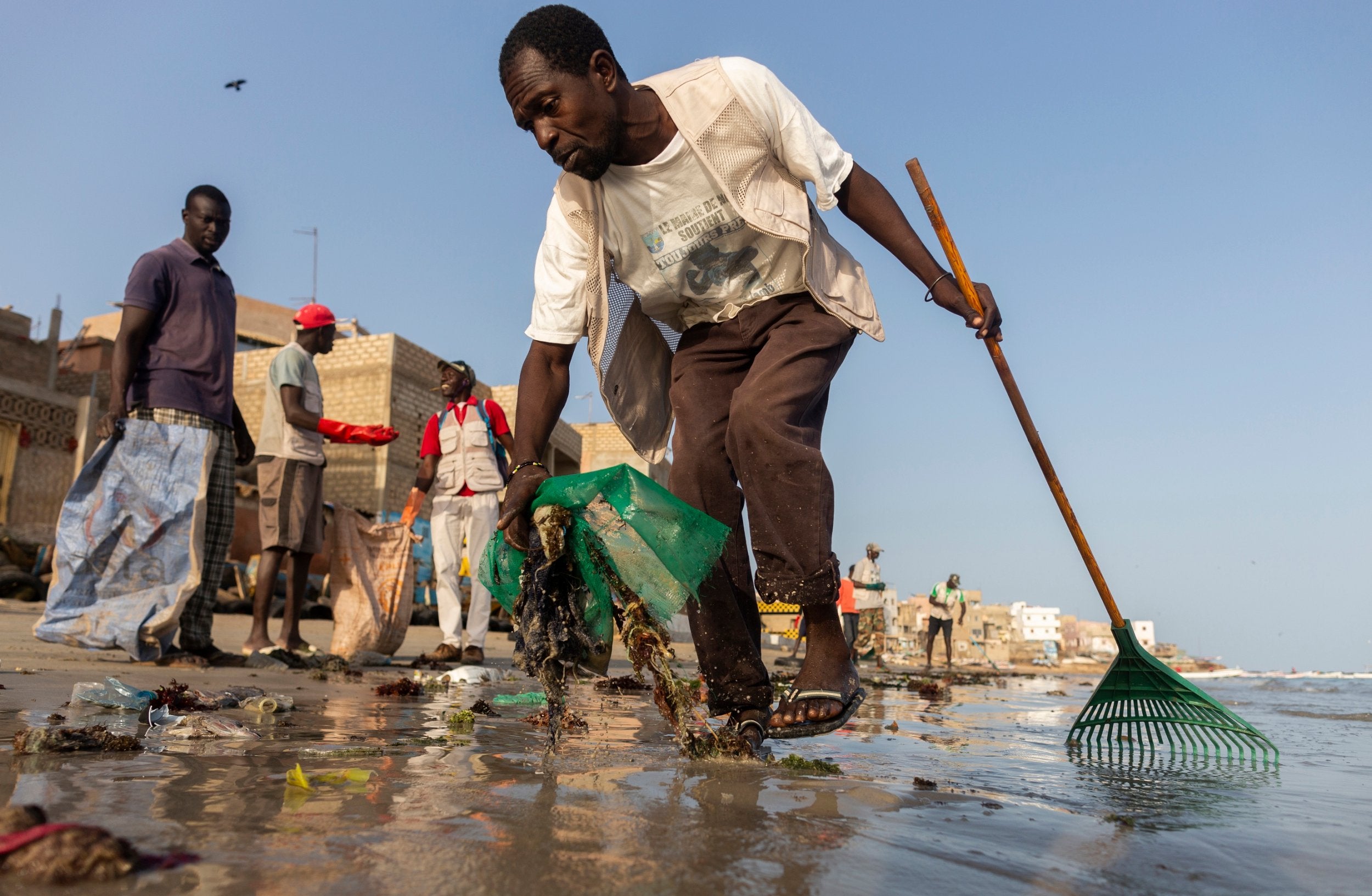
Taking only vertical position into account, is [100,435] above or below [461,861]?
above

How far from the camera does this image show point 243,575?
10.9 meters

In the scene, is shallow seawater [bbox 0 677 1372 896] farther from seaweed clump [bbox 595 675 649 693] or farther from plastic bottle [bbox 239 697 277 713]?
seaweed clump [bbox 595 675 649 693]

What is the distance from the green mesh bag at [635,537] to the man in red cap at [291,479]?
3739mm

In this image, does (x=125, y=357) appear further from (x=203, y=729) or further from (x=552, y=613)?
(x=552, y=613)

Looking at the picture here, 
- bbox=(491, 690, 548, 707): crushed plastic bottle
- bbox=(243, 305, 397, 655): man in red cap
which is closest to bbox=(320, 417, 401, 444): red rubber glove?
bbox=(243, 305, 397, 655): man in red cap

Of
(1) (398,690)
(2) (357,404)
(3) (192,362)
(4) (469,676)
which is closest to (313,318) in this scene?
(3) (192,362)

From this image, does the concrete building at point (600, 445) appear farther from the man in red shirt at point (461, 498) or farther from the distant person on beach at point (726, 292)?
the distant person on beach at point (726, 292)

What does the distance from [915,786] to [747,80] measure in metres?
1.82

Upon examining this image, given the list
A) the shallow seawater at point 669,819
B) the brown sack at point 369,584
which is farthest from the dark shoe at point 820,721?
the brown sack at point 369,584

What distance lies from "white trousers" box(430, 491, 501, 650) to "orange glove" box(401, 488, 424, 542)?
161mm

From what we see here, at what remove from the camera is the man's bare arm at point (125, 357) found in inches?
189

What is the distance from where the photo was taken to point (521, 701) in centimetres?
377

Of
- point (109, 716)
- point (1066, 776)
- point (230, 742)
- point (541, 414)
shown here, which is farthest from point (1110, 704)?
point (109, 716)

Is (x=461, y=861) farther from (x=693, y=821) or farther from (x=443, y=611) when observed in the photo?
(x=443, y=611)
